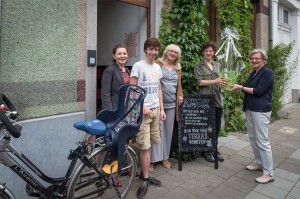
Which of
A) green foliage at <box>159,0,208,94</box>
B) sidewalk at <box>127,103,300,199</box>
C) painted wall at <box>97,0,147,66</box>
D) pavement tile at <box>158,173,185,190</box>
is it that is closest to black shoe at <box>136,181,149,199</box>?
sidewalk at <box>127,103,300,199</box>

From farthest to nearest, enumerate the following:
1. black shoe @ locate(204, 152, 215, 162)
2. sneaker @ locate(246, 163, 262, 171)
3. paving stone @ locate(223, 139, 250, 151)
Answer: paving stone @ locate(223, 139, 250, 151), black shoe @ locate(204, 152, 215, 162), sneaker @ locate(246, 163, 262, 171)

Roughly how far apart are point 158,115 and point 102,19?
313cm

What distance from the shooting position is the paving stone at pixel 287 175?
3.94 m

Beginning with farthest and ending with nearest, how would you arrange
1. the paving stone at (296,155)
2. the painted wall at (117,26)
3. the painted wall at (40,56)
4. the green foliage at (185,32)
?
the painted wall at (117,26)
the paving stone at (296,155)
the green foliage at (185,32)
the painted wall at (40,56)

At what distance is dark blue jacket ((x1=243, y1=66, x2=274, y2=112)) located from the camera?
3.64 meters

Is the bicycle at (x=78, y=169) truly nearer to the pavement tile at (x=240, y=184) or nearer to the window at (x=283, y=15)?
the pavement tile at (x=240, y=184)

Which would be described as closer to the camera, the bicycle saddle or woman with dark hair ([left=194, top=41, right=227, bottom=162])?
the bicycle saddle

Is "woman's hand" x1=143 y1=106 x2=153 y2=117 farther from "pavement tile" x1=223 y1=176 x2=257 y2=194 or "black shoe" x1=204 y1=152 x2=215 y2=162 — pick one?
"black shoe" x1=204 y1=152 x2=215 y2=162

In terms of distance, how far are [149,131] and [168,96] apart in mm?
738

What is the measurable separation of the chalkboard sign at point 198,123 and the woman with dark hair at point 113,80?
45.8 inches

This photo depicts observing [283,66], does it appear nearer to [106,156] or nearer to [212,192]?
[212,192]

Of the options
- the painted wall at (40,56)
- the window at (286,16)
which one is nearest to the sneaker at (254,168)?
the painted wall at (40,56)

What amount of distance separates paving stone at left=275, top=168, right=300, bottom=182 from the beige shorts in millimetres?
1932

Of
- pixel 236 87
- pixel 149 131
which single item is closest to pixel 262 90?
pixel 236 87
